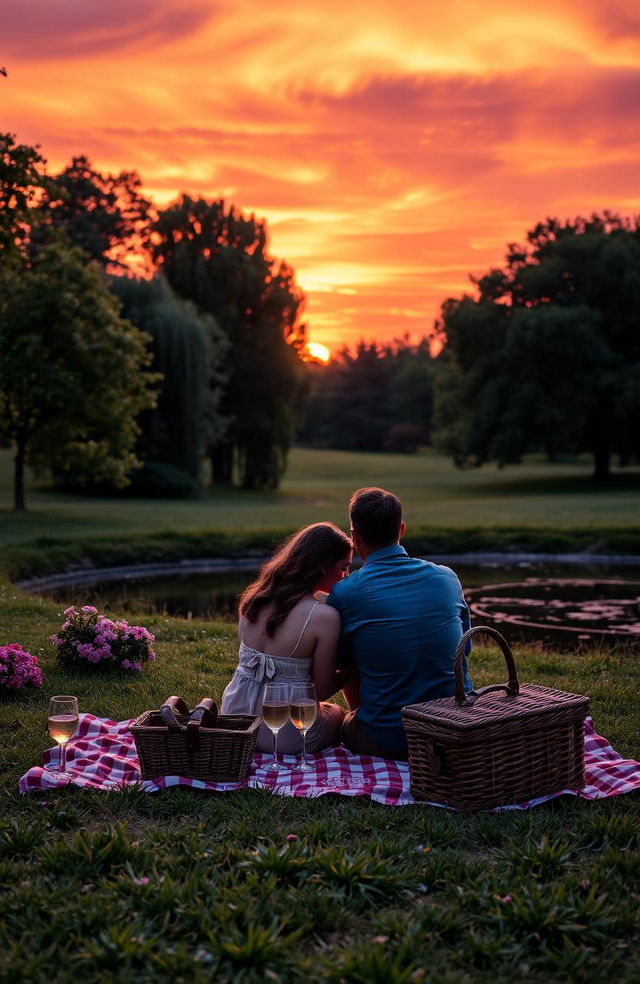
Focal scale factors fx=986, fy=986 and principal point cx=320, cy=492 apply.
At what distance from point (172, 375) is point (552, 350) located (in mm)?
16898

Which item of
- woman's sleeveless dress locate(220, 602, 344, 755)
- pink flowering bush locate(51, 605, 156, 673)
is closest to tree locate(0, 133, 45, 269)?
pink flowering bush locate(51, 605, 156, 673)

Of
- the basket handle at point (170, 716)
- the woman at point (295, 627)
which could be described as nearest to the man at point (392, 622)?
the woman at point (295, 627)

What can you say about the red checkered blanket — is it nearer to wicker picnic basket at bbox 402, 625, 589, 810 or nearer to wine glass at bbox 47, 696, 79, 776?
wicker picnic basket at bbox 402, 625, 589, 810

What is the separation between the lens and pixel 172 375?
107 feet

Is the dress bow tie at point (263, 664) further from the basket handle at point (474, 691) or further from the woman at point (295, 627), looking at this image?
the basket handle at point (474, 691)

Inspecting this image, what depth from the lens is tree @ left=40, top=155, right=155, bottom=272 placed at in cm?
5162

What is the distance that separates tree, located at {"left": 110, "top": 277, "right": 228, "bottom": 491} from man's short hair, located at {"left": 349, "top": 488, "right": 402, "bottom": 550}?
27693mm

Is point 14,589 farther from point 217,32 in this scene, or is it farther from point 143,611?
point 217,32

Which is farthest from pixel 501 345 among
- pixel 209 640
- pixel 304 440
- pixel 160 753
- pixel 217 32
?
pixel 304 440

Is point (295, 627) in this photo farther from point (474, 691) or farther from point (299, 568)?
point (474, 691)

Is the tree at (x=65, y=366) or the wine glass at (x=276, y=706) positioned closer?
the wine glass at (x=276, y=706)

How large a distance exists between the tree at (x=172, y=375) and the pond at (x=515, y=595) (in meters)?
13.7

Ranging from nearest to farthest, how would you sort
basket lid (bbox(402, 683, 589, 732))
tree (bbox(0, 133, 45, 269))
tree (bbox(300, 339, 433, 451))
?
basket lid (bbox(402, 683, 589, 732)) → tree (bbox(0, 133, 45, 269)) → tree (bbox(300, 339, 433, 451))

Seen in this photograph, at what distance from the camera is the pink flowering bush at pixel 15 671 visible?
6.66 meters
